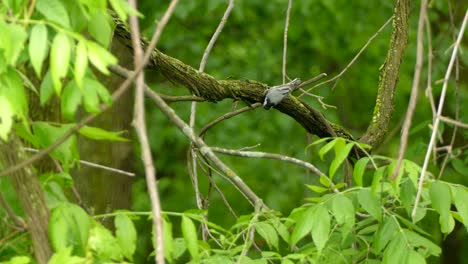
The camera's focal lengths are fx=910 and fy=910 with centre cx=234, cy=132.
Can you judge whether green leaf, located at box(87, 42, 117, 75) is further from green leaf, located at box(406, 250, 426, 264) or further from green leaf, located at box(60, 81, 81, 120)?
green leaf, located at box(406, 250, 426, 264)

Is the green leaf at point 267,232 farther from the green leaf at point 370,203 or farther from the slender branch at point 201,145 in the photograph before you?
the green leaf at point 370,203

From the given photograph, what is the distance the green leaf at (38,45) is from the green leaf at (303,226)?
114 cm

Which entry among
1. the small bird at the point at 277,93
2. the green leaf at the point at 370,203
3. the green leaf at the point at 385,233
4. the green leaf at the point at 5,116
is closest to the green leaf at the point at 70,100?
the green leaf at the point at 5,116

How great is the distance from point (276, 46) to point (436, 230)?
2.23 m

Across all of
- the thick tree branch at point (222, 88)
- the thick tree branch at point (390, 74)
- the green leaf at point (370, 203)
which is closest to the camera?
the green leaf at point (370, 203)

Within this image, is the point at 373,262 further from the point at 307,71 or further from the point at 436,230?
the point at 307,71

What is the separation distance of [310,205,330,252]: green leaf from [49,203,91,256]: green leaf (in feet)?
2.39

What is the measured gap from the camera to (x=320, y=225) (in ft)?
8.82

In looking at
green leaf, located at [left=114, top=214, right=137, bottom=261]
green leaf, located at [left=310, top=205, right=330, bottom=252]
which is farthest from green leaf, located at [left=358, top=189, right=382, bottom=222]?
green leaf, located at [left=114, top=214, right=137, bottom=261]

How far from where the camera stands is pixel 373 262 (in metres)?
2.85

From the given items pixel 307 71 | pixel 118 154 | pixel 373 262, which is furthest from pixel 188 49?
pixel 373 262

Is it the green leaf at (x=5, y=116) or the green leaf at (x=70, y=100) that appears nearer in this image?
the green leaf at (x=5, y=116)

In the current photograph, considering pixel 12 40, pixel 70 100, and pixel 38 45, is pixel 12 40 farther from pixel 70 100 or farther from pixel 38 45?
pixel 70 100

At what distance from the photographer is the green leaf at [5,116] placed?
1.77m
